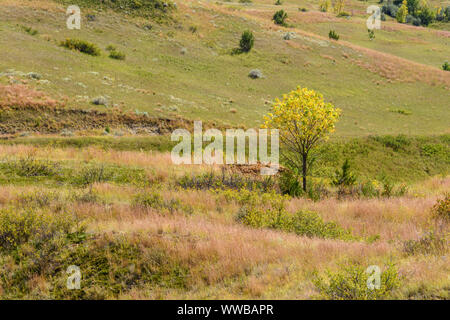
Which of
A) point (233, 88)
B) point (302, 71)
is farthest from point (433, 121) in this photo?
point (233, 88)

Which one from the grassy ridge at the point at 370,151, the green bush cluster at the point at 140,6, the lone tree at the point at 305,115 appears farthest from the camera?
the green bush cluster at the point at 140,6

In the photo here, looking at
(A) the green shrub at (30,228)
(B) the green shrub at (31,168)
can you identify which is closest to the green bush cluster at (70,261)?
(A) the green shrub at (30,228)

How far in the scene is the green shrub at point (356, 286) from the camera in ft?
18.8

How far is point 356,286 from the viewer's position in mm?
5855

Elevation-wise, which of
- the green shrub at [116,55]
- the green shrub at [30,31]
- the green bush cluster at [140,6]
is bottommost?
the green shrub at [116,55]

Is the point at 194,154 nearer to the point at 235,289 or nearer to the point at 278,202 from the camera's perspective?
the point at 278,202

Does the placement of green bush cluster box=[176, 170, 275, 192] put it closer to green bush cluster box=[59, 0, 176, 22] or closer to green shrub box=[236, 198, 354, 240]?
green shrub box=[236, 198, 354, 240]

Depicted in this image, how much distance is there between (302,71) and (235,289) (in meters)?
44.7

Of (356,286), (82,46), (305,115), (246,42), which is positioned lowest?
(356,286)

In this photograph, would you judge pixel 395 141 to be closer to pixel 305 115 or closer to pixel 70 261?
pixel 305 115

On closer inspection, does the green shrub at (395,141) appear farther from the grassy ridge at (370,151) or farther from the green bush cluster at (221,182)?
the green bush cluster at (221,182)

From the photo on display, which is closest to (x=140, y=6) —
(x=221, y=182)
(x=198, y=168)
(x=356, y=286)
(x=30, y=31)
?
(x=30, y=31)

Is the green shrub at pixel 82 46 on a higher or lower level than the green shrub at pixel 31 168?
higher

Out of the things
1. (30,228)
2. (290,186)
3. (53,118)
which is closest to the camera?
(30,228)
